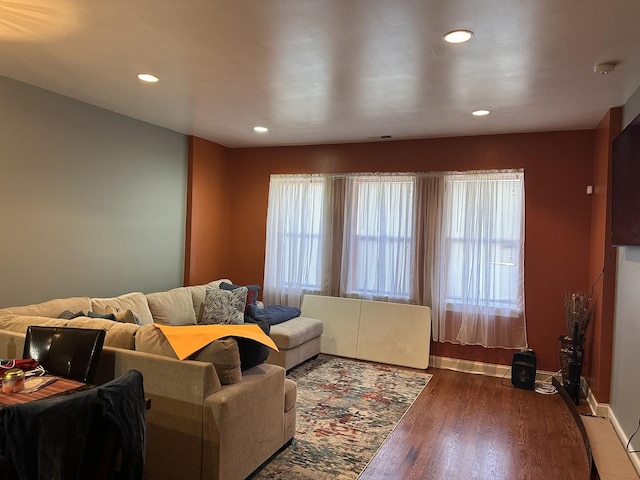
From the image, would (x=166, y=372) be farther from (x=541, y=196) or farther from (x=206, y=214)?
(x=541, y=196)

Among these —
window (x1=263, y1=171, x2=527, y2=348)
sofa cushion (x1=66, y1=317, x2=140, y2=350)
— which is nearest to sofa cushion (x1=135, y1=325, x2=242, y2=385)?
sofa cushion (x1=66, y1=317, x2=140, y2=350)

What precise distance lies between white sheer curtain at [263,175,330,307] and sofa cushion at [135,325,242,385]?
317 centimetres

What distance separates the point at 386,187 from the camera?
5.23m

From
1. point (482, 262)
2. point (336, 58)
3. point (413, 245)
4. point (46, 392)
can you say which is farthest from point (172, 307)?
point (482, 262)

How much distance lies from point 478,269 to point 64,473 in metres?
4.22

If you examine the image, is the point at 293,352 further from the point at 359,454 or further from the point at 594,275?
the point at 594,275

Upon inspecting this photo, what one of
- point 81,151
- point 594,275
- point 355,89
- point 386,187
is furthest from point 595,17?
point 81,151

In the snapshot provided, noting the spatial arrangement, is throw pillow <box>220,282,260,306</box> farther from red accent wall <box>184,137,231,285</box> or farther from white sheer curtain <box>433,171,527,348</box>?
white sheer curtain <box>433,171,527,348</box>

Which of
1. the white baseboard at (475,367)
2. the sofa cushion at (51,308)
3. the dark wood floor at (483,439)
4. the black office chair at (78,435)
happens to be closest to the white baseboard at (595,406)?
the dark wood floor at (483,439)

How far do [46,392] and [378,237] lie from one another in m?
3.90

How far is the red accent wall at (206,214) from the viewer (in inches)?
214

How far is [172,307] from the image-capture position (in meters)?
4.46

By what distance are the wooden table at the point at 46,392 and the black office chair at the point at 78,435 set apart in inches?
18.0

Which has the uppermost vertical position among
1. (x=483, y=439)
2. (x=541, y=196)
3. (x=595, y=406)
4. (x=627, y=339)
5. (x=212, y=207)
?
(x=541, y=196)
